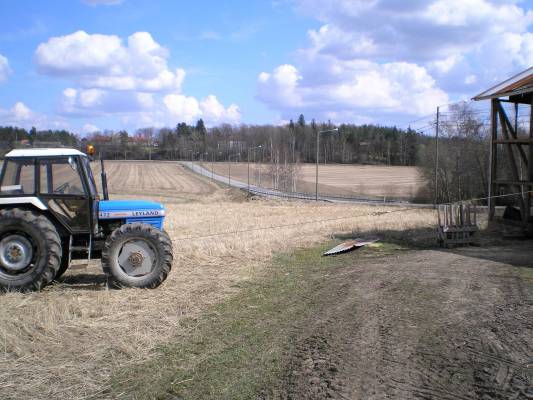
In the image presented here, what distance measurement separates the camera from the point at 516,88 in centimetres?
1667

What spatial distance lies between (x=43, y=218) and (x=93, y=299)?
1715mm

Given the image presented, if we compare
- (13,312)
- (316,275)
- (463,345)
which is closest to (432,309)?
(463,345)

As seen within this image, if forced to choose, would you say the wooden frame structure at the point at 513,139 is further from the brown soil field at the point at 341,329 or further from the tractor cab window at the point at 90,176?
the tractor cab window at the point at 90,176

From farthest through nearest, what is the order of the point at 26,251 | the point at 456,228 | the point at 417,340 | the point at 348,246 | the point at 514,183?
the point at 514,183, the point at 456,228, the point at 348,246, the point at 26,251, the point at 417,340

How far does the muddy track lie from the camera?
15.5 ft

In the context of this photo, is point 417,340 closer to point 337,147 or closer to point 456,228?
point 456,228

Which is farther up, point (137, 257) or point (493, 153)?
point (493, 153)

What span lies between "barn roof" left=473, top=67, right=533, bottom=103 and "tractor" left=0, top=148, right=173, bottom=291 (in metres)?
12.6

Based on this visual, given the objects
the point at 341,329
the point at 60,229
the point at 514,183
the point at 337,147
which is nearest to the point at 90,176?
the point at 60,229

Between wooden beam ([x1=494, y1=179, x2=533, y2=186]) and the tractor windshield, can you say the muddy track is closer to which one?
the tractor windshield

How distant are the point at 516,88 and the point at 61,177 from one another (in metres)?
14.1

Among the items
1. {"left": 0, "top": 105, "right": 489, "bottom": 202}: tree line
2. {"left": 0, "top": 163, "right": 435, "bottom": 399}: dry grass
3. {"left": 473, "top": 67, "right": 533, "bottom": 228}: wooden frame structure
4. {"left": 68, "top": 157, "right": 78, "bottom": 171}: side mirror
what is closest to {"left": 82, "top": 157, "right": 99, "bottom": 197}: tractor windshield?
{"left": 68, "top": 157, "right": 78, "bottom": 171}: side mirror

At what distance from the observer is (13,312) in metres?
7.57

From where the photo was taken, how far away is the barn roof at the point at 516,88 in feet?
53.6
